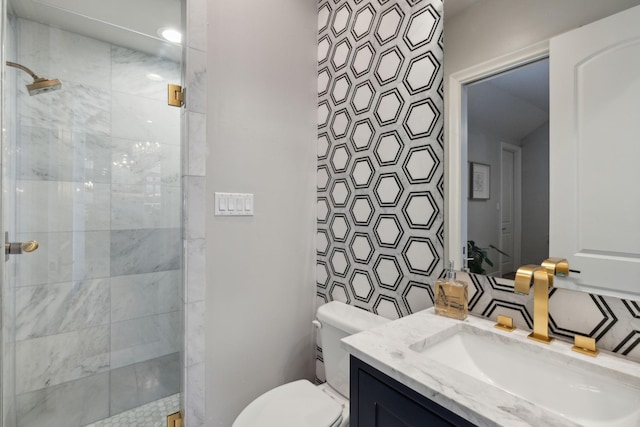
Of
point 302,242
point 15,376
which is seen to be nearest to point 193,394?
point 302,242

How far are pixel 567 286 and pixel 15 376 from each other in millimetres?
2332

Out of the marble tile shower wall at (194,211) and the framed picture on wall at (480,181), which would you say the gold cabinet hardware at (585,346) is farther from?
the marble tile shower wall at (194,211)

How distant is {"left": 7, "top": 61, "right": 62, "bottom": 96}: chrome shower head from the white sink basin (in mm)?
2074

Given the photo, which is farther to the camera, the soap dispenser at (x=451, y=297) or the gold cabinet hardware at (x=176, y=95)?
the gold cabinet hardware at (x=176, y=95)

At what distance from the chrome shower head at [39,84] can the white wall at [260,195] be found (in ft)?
3.24

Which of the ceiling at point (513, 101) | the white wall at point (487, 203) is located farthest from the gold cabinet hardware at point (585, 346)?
the ceiling at point (513, 101)

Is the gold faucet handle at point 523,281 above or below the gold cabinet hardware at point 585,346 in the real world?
above

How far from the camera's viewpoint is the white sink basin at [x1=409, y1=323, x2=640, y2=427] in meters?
0.62

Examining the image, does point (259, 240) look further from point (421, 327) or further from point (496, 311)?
point (496, 311)

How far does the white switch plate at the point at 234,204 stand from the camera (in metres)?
1.32

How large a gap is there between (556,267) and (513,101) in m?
0.51

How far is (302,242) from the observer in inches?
62.4

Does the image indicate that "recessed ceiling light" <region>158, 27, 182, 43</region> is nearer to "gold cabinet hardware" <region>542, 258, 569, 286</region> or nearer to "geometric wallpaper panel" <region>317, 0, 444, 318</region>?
"geometric wallpaper panel" <region>317, 0, 444, 318</region>

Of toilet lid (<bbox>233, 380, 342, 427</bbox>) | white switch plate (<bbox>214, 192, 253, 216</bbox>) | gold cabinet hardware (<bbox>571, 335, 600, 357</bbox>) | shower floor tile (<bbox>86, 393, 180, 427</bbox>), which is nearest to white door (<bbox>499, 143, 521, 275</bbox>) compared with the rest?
gold cabinet hardware (<bbox>571, 335, 600, 357</bbox>)
